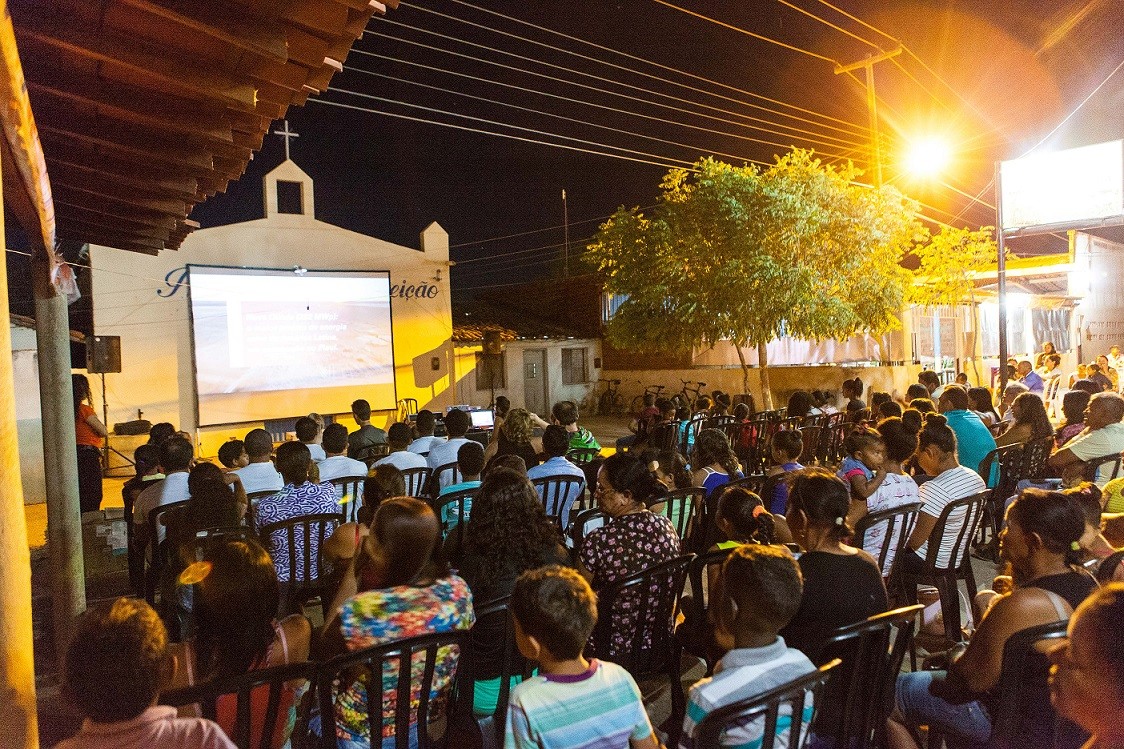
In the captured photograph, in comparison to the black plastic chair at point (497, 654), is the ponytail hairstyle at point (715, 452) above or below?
above

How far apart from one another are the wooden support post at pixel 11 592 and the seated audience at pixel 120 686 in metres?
0.23

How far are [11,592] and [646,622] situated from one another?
222cm

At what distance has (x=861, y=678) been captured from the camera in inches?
86.6

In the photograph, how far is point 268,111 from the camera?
325 cm

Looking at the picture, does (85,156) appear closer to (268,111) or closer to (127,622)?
(268,111)

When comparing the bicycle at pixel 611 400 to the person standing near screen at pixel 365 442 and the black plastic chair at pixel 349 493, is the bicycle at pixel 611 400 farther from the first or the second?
the black plastic chair at pixel 349 493

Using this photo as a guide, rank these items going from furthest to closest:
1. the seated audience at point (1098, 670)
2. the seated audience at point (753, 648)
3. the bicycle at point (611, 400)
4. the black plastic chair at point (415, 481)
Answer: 1. the bicycle at point (611, 400)
2. the black plastic chair at point (415, 481)
3. the seated audience at point (753, 648)
4. the seated audience at point (1098, 670)

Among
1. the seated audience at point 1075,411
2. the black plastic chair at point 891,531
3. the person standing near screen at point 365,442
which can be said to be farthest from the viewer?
the person standing near screen at point 365,442

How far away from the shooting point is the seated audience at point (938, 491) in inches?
154

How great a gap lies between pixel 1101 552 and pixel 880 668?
64.9 inches

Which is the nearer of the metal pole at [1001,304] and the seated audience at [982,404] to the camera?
the seated audience at [982,404]

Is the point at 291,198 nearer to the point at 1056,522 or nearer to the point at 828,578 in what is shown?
the point at 828,578

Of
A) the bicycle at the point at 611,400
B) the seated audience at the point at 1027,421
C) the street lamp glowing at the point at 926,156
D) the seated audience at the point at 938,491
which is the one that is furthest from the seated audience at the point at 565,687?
the bicycle at the point at 611,400

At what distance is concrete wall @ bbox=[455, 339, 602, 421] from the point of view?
769 inches
